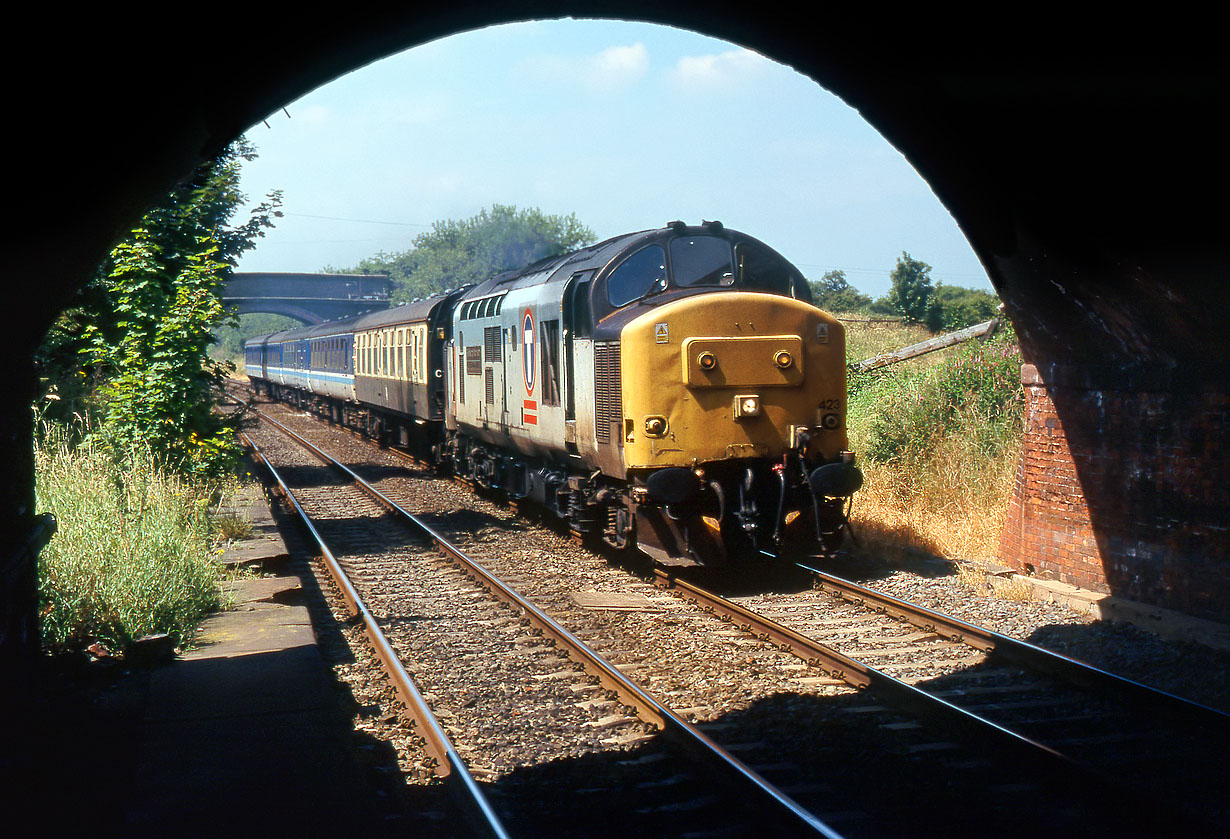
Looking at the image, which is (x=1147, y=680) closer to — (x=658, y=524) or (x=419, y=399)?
(x=658, y=524)

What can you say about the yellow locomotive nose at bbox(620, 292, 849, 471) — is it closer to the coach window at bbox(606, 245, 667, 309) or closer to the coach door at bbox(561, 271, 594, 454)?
the coach window at bbox(606, 245, 667, 309)

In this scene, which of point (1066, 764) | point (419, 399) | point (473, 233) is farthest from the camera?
point (473, 233)

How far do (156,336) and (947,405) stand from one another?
993 cm

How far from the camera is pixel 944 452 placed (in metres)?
13.7

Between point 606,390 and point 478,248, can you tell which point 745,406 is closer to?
point 606,390

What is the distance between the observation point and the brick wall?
7848mm

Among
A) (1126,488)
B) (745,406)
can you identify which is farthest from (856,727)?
(1126,488)

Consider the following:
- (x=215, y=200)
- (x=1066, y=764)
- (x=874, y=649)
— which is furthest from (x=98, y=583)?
(x=215, y=200)

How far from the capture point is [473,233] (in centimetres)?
9288

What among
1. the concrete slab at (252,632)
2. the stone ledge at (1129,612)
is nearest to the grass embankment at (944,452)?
the stone ledge at (1129,612)

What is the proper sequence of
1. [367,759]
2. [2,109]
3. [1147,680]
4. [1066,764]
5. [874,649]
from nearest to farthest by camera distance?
[2,109] < [1066,764] < [367,759] < [1147,680] < [874,649]

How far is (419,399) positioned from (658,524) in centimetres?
1061

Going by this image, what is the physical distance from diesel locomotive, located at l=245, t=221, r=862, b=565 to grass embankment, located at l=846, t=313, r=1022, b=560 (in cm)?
241

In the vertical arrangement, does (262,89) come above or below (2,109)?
above
